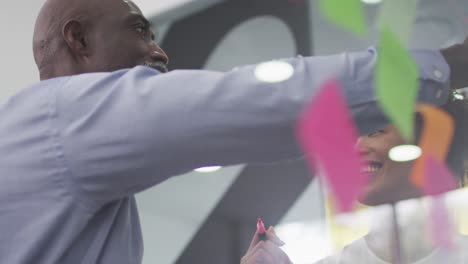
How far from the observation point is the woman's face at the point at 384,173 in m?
0.75

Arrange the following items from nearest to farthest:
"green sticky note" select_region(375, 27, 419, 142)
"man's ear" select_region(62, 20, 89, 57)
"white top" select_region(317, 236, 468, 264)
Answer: "green sticky note" select_region(375, 27, 419, 142) → "white top" select_region(317, 236, 468, 264) → "man's ear" select_region(62, 20, 89, 57)

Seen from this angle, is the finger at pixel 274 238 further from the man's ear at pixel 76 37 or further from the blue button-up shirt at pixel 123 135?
the man's ear at pixel 76 37

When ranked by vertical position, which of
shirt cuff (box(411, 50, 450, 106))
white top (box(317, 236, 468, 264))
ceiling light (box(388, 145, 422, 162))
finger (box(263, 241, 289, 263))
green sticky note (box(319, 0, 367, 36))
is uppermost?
green sticky note (box(319, 0, 367, 36))

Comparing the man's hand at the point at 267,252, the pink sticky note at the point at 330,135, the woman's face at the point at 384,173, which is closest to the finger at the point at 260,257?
the man's hand at the point at 267,252

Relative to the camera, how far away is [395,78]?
56cm

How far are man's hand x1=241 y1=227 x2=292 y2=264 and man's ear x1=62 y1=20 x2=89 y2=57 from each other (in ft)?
0.97

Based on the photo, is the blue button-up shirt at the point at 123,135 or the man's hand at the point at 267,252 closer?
the blue button-up shirt at the point at 123,135

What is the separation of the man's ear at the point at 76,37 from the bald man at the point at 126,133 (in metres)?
0.11

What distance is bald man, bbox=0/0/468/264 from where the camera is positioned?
0.58 meters

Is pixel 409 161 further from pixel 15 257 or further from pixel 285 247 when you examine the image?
pixel 15 257

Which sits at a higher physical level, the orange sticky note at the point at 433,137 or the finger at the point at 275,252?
the orange sticky note at the point at 433,137

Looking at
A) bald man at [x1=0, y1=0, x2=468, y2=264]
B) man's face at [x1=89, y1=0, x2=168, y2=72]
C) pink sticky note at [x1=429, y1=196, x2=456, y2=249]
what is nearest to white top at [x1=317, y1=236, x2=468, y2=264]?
pink sticky note at [x1=429, y1=196, x2=456, y2=249]

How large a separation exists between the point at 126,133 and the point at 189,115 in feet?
0.20

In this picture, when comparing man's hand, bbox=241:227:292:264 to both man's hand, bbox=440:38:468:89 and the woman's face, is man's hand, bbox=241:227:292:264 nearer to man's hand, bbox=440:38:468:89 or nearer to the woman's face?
the woman's face
